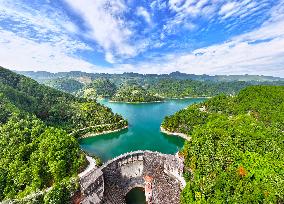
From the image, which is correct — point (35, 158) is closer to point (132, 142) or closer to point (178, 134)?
point (132, 142)

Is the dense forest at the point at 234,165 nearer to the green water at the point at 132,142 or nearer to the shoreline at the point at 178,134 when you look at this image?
the green water at the point at 132,142

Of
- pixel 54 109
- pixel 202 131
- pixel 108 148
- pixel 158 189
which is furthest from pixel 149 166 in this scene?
pixel 54 109

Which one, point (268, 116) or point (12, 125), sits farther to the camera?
point (268, 116)

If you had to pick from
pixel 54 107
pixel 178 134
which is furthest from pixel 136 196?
pixel 54 107

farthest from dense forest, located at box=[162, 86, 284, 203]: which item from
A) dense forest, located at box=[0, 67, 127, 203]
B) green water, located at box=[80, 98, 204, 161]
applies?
dense forest, located at box=[0, 67, 127, 203]

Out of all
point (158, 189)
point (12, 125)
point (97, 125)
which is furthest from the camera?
point (97, 125)

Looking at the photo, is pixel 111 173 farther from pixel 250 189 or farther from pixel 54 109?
pixel 54 109

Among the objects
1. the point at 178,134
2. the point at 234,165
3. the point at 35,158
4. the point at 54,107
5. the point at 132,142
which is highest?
the point at 54,107
